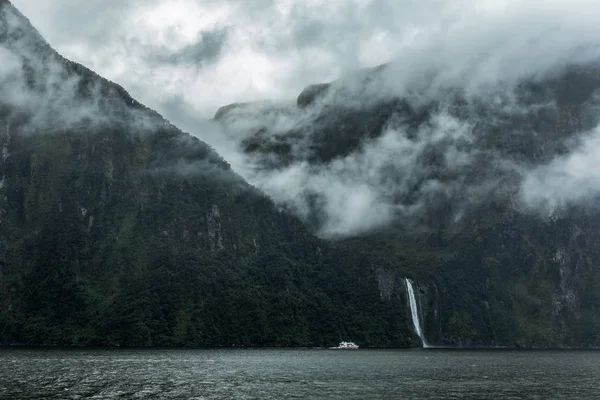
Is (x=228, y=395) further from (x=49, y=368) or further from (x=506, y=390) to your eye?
(x=49, y=368)

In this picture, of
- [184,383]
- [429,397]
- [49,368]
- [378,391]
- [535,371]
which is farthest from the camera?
[535,371]

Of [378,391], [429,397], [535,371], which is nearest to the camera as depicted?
[429,397]

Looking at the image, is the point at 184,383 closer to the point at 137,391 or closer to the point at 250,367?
the point at 137,391

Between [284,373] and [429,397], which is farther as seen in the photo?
[284,373]

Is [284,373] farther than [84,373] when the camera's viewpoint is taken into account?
Yes

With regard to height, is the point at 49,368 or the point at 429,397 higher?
the point at 49,368

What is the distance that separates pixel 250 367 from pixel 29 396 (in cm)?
7318

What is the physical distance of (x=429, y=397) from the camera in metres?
95.2

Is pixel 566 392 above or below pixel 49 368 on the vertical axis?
below

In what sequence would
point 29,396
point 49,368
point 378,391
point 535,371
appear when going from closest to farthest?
point 29,396
point 378,391
point 49,368
point 535,371

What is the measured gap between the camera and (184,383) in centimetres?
11062

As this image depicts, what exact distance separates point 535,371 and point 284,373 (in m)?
60.5

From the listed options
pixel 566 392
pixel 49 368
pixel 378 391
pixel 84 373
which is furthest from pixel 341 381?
pixel 49 368

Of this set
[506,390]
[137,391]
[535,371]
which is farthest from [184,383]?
[535,371]
